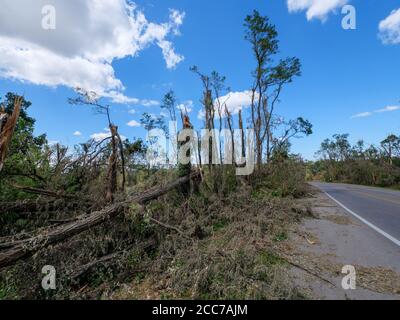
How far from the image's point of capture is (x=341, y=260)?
484 centimetres

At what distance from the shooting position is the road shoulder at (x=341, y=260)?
3.74m

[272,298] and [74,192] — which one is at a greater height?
[74,192]

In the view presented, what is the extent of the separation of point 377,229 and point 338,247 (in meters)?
2.17

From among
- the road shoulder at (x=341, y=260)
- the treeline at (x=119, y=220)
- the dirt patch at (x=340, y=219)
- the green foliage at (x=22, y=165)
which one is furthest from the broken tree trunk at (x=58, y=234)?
the dirt patch at (x=340, y=219)

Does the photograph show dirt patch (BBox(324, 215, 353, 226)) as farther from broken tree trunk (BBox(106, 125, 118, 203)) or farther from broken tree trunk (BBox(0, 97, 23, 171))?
broken tree trunk (BBox(0, 97, 23, 171))

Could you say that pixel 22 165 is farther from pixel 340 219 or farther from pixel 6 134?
pixel 340 219

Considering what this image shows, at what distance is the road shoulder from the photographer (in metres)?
3.74

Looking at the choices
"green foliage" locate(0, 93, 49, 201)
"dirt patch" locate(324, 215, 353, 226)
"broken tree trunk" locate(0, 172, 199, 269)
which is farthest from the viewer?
"dirt patch" locate(324, 215, 353, 226)

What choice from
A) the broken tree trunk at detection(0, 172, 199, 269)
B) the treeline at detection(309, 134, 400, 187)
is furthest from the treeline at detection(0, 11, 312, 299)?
the treeline at detection(309, 134, 400, 187)

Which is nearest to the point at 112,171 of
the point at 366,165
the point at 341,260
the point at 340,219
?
the point at 341,260

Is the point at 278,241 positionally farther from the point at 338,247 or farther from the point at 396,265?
the point at 396,265
